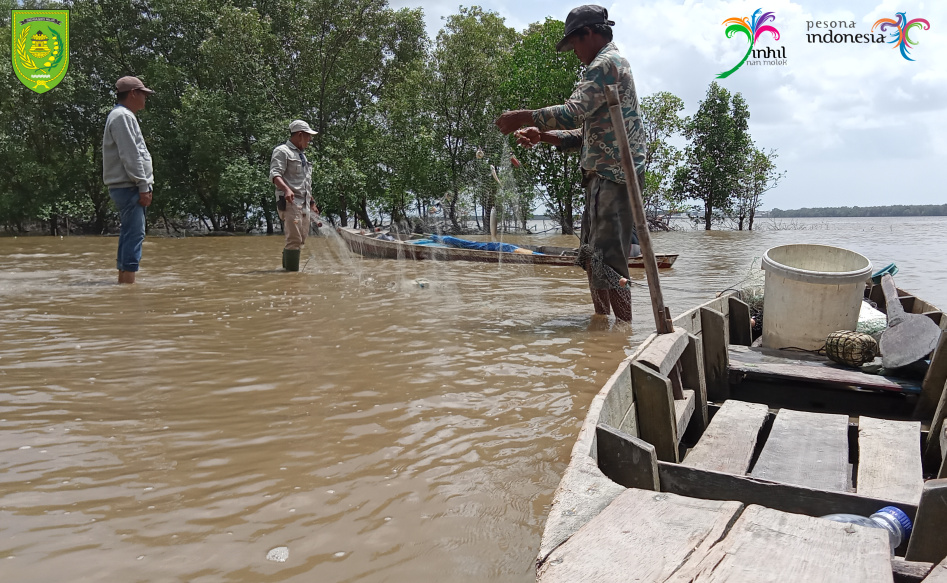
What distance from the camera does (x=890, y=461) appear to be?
8.26 ft

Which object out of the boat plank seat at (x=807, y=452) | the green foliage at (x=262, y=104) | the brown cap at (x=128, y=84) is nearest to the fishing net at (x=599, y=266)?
the boat plank seat at (x=807, y=452)

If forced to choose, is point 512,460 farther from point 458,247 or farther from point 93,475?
point 458,247

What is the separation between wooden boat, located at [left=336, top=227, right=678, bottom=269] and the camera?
11391mm

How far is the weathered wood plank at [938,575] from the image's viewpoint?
1196 mm

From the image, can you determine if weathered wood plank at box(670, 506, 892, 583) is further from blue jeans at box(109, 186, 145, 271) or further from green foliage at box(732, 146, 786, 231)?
green foliage at box(732, 146, 786, 231)

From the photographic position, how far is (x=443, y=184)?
89.1 ft

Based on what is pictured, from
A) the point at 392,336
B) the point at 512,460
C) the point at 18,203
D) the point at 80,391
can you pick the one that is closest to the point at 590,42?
the point at 392,336

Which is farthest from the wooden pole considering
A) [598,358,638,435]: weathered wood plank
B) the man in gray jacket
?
the man in gray jacket

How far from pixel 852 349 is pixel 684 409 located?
171 centimetres

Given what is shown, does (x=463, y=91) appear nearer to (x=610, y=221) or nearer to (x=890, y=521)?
(x=610, y=221)

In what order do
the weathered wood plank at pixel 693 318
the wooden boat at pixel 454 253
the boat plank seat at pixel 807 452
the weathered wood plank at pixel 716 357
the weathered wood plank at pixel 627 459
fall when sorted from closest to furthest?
1. the weathered wood plank at pixel 627 459
2. the boat plank seat at pixel 807 452
3. the weathered wood plank at pixel 693 318
4. the weathered wood plank at pixel 716 357
5. the wooden boat at pixel 454 253

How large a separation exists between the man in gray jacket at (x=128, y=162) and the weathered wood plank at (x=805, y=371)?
6382 millimetres

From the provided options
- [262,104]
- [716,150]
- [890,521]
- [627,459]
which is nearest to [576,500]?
[627,459]

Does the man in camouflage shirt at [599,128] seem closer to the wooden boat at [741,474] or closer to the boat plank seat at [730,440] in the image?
the wooden boat at [741,474]
